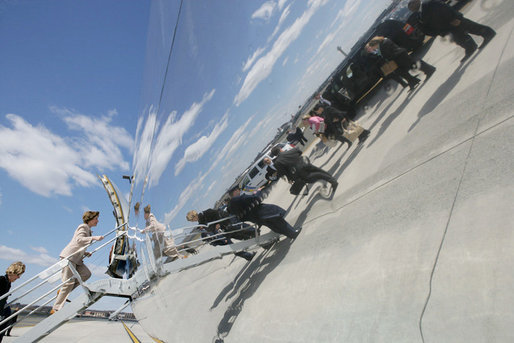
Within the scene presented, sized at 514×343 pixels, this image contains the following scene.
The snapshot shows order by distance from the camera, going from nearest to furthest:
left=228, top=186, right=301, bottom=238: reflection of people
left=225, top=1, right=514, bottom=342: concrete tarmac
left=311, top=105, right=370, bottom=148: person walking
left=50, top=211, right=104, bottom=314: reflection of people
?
left=225, top=1, right=514, bottom=342: concrete tarmac → left=50, top=211, right=104, bottom=314: reflection of people → left=228, top=186, right=301, bottom=238: reflection of people → left=311, top=105, right=370, bottom=148: person walking

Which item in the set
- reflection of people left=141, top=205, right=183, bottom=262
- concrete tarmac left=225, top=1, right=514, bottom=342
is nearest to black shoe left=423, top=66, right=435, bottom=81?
concrete tarmac left=225, top=1, right=514, bottom=342

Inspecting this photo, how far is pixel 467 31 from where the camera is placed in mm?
2762

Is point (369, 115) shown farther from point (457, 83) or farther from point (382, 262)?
point (382, 262)

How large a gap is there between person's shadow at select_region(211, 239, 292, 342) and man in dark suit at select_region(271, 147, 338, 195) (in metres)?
1.02

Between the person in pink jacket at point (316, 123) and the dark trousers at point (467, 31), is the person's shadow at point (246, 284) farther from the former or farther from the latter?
the dark trousers at point (467, 31)

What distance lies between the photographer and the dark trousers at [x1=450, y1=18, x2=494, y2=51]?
2730 mm

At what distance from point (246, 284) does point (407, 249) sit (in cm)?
242

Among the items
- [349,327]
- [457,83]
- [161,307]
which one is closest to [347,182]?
[457,83]

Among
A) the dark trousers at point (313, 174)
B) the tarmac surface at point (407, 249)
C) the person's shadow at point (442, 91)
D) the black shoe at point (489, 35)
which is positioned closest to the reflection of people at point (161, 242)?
the tarmac surface at point (407, 249)

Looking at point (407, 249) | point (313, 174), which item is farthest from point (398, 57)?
point (407, 249)

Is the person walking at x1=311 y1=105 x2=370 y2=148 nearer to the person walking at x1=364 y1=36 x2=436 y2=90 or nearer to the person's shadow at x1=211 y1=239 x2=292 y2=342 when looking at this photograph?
the person walking at x1=364 y1=36 x2=436 y2=90

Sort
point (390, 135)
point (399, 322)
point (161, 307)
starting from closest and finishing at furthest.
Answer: point (399, 322) < point (161, 307) < point (390, 135)

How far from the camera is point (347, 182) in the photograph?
11.9ft

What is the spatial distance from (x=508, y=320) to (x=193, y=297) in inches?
128
